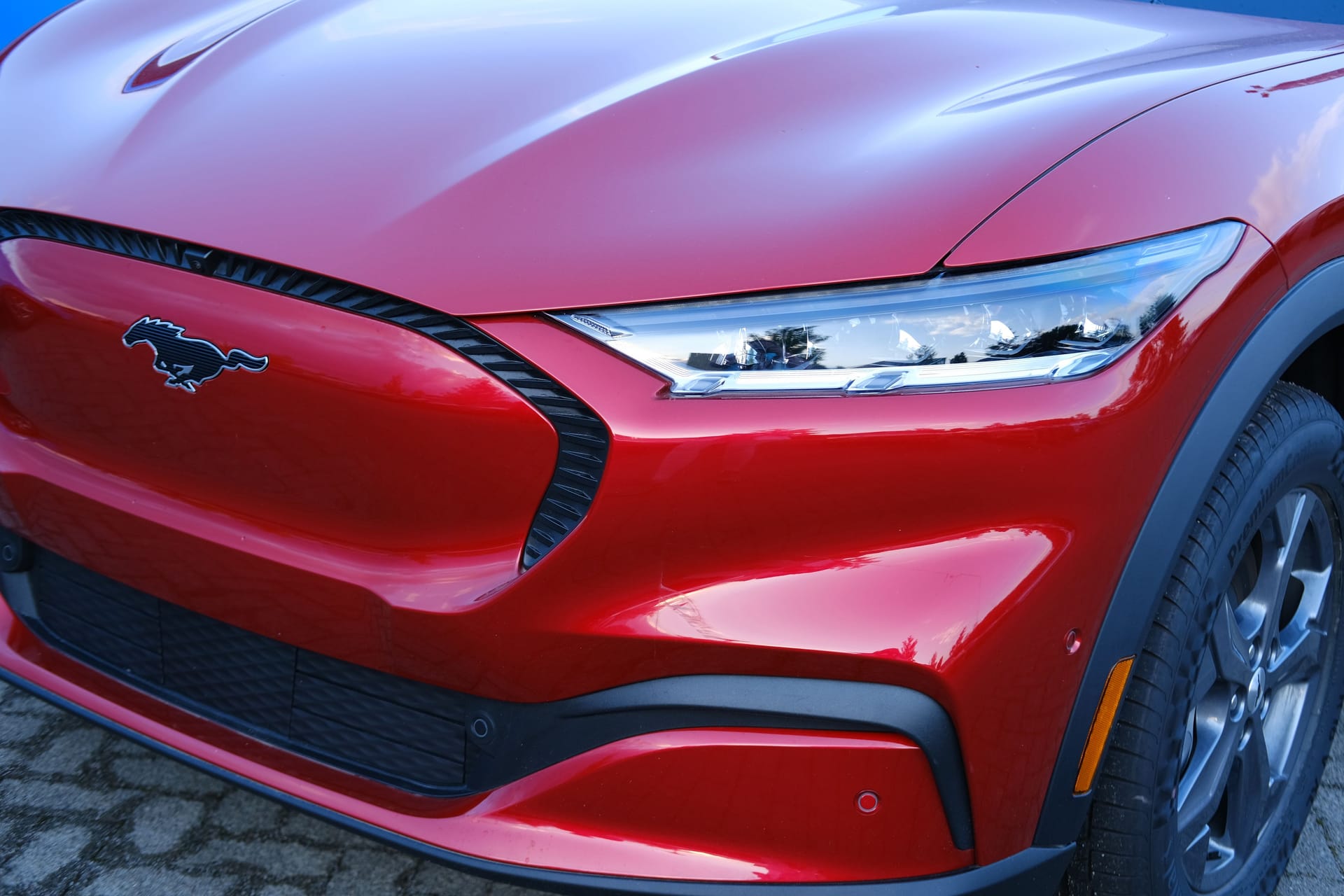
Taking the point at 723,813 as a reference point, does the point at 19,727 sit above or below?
below

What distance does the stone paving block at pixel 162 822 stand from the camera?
2.07 meters

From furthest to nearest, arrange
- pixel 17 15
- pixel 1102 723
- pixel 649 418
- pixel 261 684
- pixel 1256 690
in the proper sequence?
pixel 17 15 < pixel 1256 690 < pixel 261 684 < pixel 1102 723 < pixel 649 418

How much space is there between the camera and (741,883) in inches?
54.2

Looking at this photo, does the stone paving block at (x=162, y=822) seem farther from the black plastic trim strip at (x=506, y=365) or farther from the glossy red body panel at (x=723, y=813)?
the black plastic trim strip at (x=506, y=365)

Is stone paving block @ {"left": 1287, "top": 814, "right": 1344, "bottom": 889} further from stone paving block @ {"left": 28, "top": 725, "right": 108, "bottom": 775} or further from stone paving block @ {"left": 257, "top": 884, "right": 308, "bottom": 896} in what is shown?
stone paving block @ {"left": 28, "top": 725, "right": 108, "bottom": 775}

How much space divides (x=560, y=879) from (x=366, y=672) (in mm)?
349

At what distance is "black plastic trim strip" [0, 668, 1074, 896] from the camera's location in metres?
1.38

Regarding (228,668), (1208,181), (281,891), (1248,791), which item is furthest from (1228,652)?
(281,891)

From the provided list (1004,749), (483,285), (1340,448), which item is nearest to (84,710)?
(483,285)

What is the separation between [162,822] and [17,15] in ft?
12.6

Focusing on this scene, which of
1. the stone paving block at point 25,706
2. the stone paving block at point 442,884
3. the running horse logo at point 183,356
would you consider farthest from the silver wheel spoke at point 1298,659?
the stone paving block at point 25,706

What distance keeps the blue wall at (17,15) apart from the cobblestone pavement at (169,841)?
3390mm

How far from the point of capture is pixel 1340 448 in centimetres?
183

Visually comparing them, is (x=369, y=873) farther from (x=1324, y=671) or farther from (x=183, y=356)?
(x=1324, y=671)
